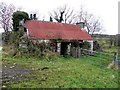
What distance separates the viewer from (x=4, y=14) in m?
48.3

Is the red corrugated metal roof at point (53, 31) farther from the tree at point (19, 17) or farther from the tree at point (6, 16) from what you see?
the tree at point (6, 16)

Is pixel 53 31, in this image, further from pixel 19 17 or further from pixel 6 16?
pixel 6 16

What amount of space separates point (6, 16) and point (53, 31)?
2135 cm

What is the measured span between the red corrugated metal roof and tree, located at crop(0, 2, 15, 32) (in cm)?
1668

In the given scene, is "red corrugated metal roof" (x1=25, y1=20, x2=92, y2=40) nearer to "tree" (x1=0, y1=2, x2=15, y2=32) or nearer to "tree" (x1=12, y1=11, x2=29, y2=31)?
"tree" (x1=12, y1=11, x2=29, y2=31)

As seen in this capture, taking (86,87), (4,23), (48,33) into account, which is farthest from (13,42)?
(4,23)

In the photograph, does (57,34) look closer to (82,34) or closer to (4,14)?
→ (82,34)

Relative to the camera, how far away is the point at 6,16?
158 feet

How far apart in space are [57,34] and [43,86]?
65.0 ft

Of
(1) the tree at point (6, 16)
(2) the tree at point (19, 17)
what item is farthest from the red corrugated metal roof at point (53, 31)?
(1) the tree at point (6, 16)

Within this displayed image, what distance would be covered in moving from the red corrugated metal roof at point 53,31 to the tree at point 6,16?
16683mm

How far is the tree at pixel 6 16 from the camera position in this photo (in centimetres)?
4628

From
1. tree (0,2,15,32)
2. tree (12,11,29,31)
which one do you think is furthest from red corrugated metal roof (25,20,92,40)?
tree (0,2,15,32)

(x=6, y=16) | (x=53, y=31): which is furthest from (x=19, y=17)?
(x=6, y=16)
